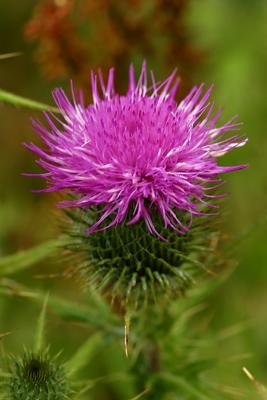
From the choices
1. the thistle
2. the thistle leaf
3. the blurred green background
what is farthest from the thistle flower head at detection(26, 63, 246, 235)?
the blurred green background

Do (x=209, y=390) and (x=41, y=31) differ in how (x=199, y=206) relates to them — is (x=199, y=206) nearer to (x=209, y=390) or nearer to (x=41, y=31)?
(x=209, y=390)

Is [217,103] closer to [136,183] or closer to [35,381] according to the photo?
[136,183]

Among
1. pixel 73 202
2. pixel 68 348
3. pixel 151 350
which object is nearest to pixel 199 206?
pixel 73 202

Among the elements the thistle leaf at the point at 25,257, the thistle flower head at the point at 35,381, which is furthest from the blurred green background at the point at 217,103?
the thistle flower head at the point at 35,381

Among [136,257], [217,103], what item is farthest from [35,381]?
[217,103]

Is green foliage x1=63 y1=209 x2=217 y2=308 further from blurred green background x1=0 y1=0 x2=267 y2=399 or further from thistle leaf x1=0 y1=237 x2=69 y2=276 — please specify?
blurred green background x1=0 y1=0 x2=267 y2=399

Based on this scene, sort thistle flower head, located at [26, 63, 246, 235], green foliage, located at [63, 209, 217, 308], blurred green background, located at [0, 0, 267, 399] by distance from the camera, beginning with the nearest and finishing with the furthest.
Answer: thistle flower head, located at [26, 63, 246, 235] → green foliage, located at [63, 209, 217, 308] → blurred green background, located at [0, 0, 267, 399]

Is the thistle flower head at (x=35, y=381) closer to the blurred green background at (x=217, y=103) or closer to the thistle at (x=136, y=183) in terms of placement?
the thistle at (x=136, y=183)
